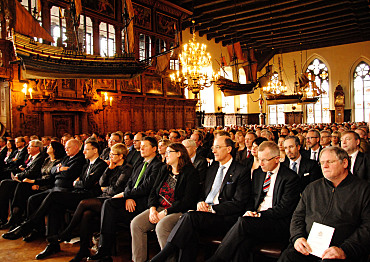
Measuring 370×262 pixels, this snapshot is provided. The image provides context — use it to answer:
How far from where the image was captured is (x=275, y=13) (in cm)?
1712

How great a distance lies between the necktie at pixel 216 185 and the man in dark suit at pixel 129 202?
77cm

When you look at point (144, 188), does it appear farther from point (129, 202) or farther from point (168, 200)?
point (168, 200)

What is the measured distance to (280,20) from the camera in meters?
18.0

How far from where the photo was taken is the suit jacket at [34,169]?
5.07 meters

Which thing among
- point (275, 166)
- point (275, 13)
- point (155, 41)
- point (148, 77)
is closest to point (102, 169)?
point (275, 166)

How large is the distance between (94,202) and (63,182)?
1095mm

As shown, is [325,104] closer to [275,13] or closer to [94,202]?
[275,13]

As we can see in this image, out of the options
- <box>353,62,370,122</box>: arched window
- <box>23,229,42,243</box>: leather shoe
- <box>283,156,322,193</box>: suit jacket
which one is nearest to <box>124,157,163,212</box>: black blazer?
<box>23,229,42,243</box>: leather shoe

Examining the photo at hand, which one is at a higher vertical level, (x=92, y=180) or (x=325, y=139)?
(x=325, y=139)

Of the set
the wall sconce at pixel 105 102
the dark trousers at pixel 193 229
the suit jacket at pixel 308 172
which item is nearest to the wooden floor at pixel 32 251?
the dark trousers at pixel 193 229

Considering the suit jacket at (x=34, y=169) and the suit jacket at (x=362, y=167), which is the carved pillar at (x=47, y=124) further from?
the suit jacket at (x=362, y=167)

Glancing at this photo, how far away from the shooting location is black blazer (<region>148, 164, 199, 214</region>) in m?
3.33

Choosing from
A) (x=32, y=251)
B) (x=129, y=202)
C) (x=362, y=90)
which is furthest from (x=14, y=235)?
(x=362, y=90)

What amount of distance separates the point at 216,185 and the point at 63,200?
6.88 ft
